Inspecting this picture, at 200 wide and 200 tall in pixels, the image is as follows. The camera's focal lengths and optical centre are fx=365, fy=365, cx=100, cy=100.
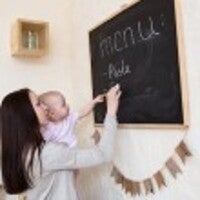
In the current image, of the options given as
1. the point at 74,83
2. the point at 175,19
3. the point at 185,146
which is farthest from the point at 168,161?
the point at 74,83

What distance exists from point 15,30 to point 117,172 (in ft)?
3.31

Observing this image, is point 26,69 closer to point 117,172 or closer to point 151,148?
point 117,172

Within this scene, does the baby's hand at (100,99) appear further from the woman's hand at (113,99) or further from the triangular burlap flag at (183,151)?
the triangular burlap flag at (183,151)

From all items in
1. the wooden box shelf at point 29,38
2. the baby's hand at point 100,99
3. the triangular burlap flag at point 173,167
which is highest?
the wooden box shelf at point 29,38

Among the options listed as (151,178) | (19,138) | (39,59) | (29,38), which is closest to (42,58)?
(39,59)

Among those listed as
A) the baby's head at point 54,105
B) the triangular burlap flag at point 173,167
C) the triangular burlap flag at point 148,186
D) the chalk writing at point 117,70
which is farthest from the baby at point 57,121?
the triangular burlap flag at point 173,167

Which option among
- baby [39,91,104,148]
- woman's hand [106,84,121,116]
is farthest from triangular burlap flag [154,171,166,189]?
baby [39,91,104,148]

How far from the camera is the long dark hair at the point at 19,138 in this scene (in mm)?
1565

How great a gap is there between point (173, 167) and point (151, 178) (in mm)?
161

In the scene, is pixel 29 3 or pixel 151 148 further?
pixel 29 3

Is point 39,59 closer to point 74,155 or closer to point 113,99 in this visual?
point 113,99

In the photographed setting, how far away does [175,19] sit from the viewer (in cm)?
137

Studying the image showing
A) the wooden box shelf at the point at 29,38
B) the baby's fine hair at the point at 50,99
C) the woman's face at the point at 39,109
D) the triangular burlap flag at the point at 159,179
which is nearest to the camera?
the triangular burlap flag at the point at 159,179

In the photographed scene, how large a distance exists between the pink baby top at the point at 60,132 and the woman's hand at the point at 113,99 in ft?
0.88
